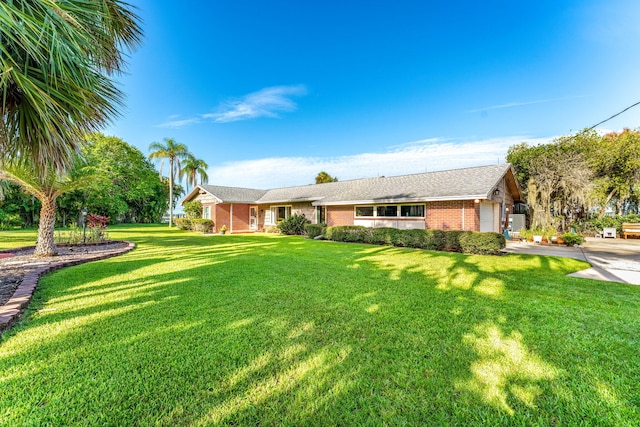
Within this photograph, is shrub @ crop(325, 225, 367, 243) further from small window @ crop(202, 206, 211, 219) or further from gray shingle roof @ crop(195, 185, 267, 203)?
small window @ crop(202, 206, 211, 219)

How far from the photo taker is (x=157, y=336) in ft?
10.4

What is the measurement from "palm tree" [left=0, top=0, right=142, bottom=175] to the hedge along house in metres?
12.3

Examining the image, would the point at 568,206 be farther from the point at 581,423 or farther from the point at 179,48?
the point at 179,48

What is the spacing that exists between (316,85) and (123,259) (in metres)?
14.5

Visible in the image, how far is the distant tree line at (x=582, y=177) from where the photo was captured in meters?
17.7

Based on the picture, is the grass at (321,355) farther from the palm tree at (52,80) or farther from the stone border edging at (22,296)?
the palm tree at (52,80)

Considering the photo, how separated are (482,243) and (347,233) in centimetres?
616

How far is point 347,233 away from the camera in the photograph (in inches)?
547

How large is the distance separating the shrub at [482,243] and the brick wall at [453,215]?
7.24 ft

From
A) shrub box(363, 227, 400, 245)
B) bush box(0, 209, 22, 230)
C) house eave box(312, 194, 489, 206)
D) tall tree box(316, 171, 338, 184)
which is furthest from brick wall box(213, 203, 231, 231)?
tall tree box(316, 171, 338, 184)

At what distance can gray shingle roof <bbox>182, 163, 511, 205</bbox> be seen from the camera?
1239 centimetres

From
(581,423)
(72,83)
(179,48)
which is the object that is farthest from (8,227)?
(581,423)

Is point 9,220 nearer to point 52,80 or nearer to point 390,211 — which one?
point 52,80

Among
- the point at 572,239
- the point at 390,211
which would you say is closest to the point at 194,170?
the point at 390,211
